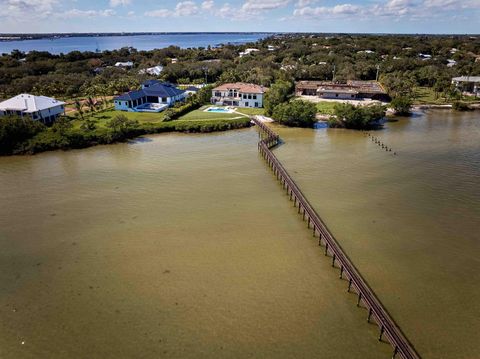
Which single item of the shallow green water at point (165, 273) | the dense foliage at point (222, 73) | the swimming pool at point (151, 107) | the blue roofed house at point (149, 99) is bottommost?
the shallow green water at point (165, 273)

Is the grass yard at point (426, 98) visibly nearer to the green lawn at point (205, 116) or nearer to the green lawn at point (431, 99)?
the green lawn at point (431, 99)

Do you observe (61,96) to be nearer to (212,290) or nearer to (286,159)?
(286,159)

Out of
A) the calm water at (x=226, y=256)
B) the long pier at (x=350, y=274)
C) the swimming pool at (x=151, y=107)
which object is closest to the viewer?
the long pier at (x=350, y=274)

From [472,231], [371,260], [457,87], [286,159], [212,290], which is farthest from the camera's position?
[457,87]

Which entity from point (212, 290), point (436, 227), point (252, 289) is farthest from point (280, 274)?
point (436, 227)

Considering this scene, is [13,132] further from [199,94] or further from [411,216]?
[411,216]

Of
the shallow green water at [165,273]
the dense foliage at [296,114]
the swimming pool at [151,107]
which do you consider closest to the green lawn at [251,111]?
the dense foliage at [296,114]
